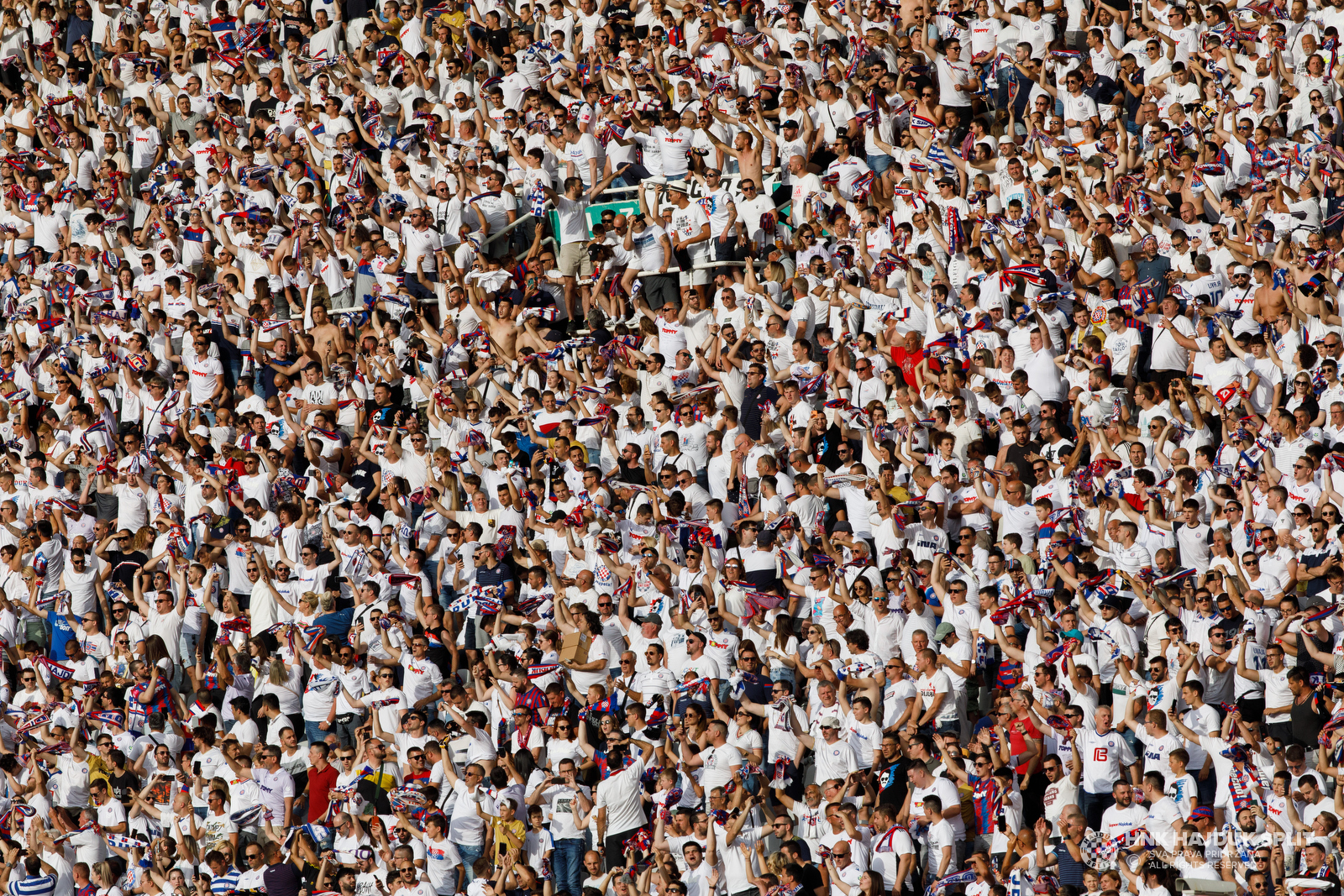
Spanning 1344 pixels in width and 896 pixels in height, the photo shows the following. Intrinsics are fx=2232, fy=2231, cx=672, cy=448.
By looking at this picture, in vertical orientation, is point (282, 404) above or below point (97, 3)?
below

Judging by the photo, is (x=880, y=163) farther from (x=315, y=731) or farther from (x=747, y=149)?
(x=315, y=731)

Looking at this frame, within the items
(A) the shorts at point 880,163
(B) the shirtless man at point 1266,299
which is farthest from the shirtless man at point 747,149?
(B) the shirtless man at point 1266,299

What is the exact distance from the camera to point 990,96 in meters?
19.1

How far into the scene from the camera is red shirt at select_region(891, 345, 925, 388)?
17.3 metres

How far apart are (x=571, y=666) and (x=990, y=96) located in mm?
6479

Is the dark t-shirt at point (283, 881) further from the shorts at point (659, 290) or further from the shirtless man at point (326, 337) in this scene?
the shorts at point (659, 290)

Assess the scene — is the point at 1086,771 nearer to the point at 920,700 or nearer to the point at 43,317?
the point at 920,700

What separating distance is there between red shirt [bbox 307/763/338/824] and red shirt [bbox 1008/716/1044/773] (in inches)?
190

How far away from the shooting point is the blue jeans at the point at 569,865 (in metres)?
14.8

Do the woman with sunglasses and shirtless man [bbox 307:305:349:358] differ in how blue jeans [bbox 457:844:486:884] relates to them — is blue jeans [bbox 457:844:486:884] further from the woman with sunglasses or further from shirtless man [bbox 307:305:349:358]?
shirtless man [bbox 307:305:349:358]

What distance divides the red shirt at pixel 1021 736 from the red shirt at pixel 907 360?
3622mm

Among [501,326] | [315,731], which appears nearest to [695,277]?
[501,326]

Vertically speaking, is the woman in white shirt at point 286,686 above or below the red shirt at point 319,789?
above

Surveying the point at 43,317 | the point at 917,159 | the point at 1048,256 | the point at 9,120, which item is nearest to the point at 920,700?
the point at 1048,256
